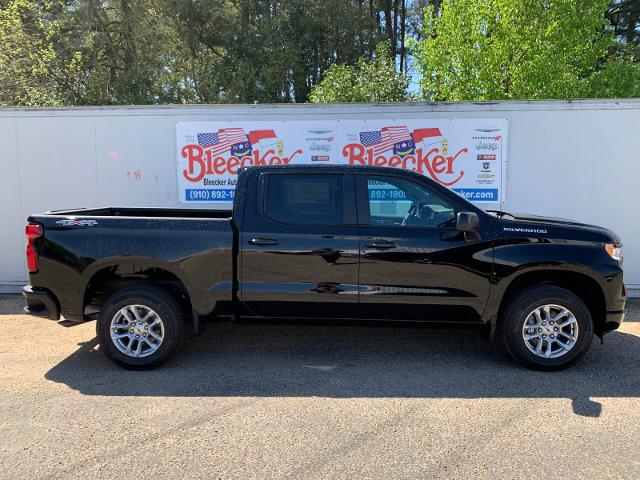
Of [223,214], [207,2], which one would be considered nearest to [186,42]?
[207,2]

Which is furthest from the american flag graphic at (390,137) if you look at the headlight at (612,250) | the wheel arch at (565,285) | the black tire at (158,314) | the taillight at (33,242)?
the taillight at (33,242)

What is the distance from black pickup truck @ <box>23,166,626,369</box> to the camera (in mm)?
4527

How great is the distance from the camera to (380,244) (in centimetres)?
454

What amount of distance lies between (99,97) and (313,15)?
9.56 metres

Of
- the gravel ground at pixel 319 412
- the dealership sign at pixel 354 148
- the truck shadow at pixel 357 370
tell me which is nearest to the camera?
the gravel ground at pixel 319 412

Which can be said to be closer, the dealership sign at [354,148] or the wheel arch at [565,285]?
the wheel arch at [565,285]

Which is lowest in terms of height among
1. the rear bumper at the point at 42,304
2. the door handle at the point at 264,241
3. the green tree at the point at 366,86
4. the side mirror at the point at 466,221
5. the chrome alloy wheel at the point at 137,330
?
the chrome alloy wheel at the point at 137,330

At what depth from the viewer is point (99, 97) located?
61.5 ft

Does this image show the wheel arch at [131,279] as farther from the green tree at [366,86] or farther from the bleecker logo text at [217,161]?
the green tree at [366,86]

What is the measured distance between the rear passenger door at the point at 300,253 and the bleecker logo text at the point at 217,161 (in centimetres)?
299

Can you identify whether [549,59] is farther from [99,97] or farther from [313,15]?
[99,97]

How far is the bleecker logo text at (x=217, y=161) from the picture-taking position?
7602 millimetres

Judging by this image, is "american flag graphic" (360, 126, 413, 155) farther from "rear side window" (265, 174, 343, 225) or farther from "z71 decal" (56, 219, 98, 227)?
"z71 decal" (56, 219, 98, 227)

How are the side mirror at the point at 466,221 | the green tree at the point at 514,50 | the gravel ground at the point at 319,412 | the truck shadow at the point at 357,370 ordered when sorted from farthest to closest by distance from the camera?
the green tree at the point at 514,50 < the side mirror at the point at 466,221 < the truck shadow at the point at 357,370 < the gravel ground at the point at 319,412
